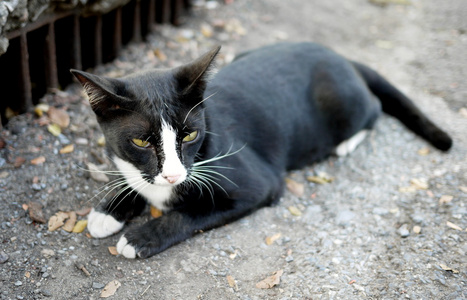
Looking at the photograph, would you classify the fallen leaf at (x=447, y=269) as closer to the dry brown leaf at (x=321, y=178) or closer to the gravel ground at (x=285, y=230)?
the gravel ground at (x=285, y=230)


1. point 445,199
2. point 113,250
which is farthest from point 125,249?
point 445,199

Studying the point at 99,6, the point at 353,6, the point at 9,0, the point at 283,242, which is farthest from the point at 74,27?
the point at 353,6

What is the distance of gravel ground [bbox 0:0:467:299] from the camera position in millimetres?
2570

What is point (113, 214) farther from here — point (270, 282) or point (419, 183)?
point (419, 183)

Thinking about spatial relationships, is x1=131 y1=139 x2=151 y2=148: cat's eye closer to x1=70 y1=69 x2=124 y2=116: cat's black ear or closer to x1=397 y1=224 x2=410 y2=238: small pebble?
x1=70 y1=69 x2=124 y2=116: cat's black ear

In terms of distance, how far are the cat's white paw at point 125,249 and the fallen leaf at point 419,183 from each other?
2069mm

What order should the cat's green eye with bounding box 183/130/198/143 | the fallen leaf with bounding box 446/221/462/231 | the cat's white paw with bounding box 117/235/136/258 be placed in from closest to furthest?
the cat's green eye with bounding box 183/130/198/143
the cat's white paw with bounding box 117/235/136/258
the fallen leaf with bounding box 446/221/462/231

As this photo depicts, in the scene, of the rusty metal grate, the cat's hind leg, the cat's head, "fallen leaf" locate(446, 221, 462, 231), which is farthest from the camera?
the cat's hind leg

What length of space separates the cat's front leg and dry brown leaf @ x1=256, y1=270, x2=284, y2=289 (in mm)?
934

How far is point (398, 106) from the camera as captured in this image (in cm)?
404

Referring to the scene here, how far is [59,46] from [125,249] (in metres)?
1.96

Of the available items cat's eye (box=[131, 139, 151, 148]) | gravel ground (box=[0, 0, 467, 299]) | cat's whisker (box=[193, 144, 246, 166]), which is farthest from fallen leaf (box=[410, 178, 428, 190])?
cat's eye (box=[131, 139, 151, 148])

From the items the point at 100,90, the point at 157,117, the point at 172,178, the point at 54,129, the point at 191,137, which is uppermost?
the point at 100,90

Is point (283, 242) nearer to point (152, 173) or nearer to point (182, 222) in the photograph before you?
point (182, 222)
